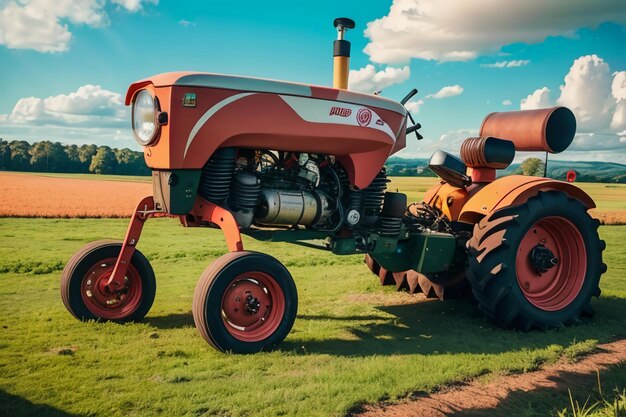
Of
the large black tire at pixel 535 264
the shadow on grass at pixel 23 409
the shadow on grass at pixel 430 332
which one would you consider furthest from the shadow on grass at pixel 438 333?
the shadow on grass at pixel 23 409

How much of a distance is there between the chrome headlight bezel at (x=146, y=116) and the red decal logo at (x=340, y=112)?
1.52 metres

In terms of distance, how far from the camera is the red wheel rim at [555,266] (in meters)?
5.84

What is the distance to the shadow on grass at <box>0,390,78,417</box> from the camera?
3195 millimetres

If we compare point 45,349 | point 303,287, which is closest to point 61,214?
point 303,287

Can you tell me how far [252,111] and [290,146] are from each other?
0.52m

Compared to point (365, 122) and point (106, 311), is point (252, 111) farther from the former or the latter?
point (106, 311)

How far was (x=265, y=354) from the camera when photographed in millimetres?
4273

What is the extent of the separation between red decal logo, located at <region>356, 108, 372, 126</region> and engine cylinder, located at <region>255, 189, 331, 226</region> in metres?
0.77

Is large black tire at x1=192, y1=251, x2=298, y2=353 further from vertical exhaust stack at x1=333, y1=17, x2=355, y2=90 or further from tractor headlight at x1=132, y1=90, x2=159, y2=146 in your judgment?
vertical exhaust stack at x1=333, y1=17, x2=355, y2=90

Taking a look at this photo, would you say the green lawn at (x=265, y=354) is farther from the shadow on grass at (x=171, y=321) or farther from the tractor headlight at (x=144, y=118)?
the tractor headlight at (x=144, y=118)

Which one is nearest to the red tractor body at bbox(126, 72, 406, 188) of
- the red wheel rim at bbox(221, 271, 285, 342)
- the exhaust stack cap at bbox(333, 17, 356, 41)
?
the exhaust stack cap at bbox(333, 17, 356, 41)

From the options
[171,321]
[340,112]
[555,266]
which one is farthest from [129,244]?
[555,266]

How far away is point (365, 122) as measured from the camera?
17.3ft

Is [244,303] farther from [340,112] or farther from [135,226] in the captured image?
[340,112]
